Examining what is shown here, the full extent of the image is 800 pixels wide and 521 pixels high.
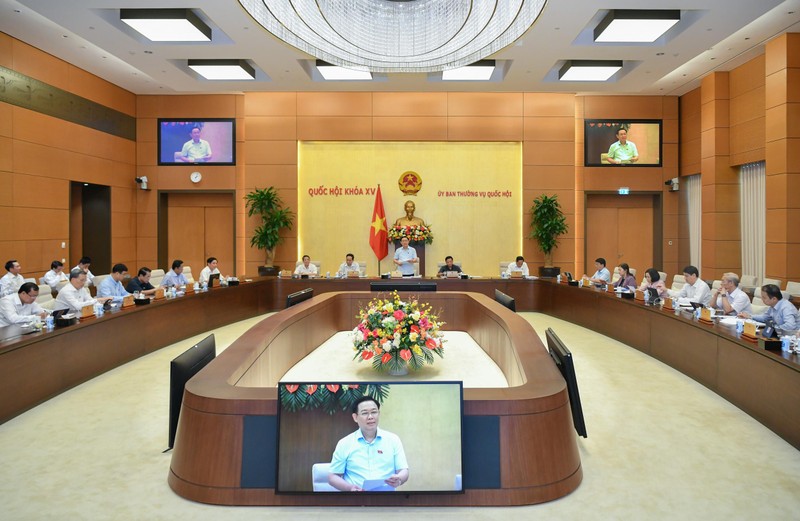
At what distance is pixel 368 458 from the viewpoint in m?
2.28

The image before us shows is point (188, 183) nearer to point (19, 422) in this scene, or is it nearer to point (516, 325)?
point (19, 422)

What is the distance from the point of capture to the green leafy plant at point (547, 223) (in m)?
11.0

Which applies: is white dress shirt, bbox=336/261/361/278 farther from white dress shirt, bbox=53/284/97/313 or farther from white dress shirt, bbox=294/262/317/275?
white dress shirt, bbox=53/284/97/313

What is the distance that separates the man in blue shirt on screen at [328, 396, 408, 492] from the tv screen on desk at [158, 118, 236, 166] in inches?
407

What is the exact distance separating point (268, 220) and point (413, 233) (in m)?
3.18

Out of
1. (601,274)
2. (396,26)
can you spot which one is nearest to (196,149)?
(396,26)

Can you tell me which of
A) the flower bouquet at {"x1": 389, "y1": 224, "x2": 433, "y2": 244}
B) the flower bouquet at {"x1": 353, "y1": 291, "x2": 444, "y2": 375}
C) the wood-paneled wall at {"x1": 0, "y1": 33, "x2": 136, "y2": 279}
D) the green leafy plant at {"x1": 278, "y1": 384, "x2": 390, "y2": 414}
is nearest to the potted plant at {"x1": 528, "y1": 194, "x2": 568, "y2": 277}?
the flower bouquet at {"x1": 389, "y1": 224, "x2": 433, "y2": 244}

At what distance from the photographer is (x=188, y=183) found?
11602 mm

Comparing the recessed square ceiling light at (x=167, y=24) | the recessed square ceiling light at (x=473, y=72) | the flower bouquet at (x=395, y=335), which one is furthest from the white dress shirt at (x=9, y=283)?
the recessed square ceiling light at (x=473, y=72)

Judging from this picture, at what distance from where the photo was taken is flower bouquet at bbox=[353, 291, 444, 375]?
4352 millimetres

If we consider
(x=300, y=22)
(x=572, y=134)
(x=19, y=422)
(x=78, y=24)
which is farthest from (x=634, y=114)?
(x=19, y=422)

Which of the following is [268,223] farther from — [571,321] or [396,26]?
[396,26]

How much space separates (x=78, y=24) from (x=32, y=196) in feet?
10.7

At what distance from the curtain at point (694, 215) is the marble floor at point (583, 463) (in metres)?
7.54
